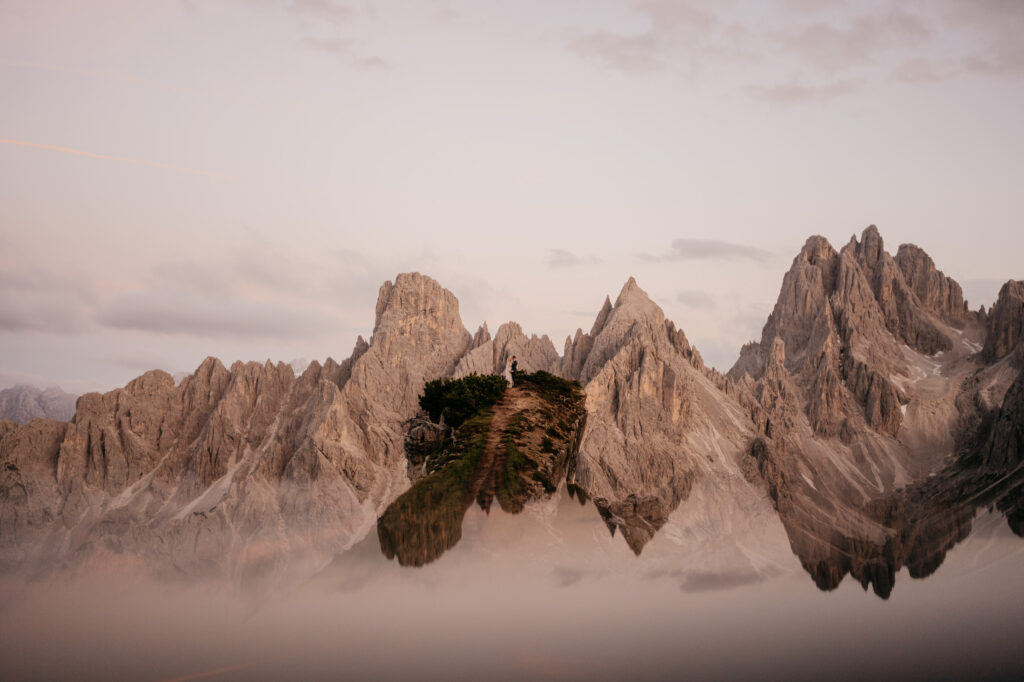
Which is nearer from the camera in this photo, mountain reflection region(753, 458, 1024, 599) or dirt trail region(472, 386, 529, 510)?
dirt trail region(472, 386, 529, 510)

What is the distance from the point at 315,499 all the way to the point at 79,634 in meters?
174

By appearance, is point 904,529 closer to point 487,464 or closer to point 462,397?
point 462,397

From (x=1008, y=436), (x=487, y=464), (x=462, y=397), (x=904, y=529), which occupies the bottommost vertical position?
(x=904, y=529)

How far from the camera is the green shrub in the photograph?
1416 inches

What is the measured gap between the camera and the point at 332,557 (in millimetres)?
26156

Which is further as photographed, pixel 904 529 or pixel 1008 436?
pixel 1008 436

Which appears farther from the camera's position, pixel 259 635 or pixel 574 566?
pixel 574 566

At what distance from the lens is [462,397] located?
119 ft

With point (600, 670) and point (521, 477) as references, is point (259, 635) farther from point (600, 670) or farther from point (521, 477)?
point (521, 477)

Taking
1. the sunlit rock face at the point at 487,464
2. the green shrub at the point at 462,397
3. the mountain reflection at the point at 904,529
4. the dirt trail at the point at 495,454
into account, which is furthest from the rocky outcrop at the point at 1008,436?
the green shrub at the point at 462,397

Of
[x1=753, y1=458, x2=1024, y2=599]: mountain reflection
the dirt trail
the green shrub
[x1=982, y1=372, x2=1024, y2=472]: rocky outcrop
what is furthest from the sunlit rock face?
[x1=982, y1=372, x2=1024, y2=472]: rocky outcrop

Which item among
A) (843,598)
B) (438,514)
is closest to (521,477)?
(438,514)

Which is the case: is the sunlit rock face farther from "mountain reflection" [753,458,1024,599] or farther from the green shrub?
"mountain reflection" [753,458,1024,599]

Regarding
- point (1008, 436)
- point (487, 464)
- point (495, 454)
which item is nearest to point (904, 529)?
point (1008, 436)
